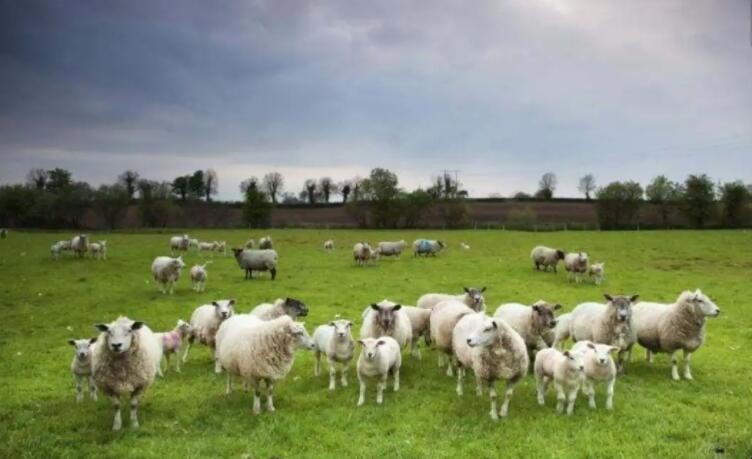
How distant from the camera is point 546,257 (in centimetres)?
3647

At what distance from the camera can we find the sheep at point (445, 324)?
1395 cm

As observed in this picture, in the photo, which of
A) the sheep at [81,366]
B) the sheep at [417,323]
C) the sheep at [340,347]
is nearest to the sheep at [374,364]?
the sheep at [340,347]

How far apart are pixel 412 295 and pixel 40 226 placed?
238 ft

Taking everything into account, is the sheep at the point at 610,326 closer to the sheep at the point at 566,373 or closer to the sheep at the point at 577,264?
the sheep at the point at 566,373

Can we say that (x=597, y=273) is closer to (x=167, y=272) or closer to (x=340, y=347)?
(x=167, y=272)

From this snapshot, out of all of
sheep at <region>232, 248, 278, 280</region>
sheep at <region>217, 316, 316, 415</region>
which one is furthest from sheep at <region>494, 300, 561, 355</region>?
sheep at <region>232, 248, 278, 280</region>

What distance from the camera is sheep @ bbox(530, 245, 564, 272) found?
36.1 meters

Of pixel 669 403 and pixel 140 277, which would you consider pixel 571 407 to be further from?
pixel 140 277

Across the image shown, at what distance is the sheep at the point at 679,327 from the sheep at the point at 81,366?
12736 millimetres

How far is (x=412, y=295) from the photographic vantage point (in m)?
27.2

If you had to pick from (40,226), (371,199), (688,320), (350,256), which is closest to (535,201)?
(371,199)

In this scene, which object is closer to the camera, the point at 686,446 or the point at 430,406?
the point at 686,446

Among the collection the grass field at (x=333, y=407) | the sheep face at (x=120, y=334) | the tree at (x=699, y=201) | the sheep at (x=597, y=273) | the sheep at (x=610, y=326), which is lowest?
the grass field at (x=333, y=407)

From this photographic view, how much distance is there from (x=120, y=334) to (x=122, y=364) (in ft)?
1.91
